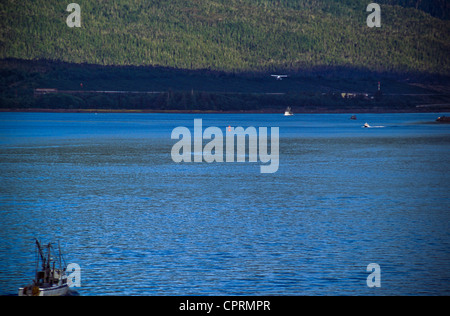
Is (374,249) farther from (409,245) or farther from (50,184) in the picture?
(50,184)

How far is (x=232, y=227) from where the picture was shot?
3816 cm

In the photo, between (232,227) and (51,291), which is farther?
(232,227)

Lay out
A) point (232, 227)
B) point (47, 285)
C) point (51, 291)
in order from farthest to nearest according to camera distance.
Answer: point (232, 227)
point (47, 285)
point (51, 291)

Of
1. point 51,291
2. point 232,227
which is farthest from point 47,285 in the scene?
point 232,227

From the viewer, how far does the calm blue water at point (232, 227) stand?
27.7 meters

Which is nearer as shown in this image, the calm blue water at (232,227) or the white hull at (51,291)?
the white hull at (51,291)

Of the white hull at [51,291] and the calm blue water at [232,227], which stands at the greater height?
the calm blue water at [232,227]

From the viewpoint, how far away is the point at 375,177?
211 feet

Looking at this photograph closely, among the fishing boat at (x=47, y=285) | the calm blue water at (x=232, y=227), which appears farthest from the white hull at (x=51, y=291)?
the calm blue water at (x=232, y=227)

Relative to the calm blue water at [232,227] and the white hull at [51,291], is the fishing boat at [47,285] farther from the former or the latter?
the calm blue water at [232,227]

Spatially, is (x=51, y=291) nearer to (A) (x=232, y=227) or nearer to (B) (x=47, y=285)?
(B) (x=47, y=285)

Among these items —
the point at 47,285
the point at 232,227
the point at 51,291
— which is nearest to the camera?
the point at 51,291

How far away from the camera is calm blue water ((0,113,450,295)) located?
27.7 m

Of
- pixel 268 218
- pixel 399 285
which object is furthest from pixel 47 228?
pixel 399 285
